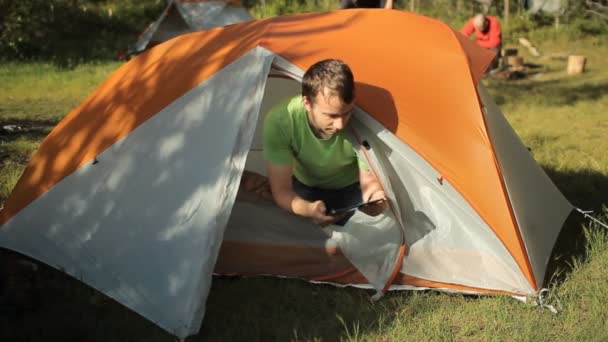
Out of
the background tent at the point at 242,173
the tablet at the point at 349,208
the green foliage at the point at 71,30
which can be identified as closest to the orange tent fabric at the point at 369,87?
the background tent at the point at 242,173

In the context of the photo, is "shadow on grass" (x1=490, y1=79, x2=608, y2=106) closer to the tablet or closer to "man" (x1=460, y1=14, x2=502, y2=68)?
"man" (x1=460, y1=14, x2=502, y2=68)

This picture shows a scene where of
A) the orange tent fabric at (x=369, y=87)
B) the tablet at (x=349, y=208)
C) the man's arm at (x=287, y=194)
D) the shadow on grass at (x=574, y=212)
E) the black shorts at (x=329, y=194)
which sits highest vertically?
the orange tent fabric at (x=369, y=87)

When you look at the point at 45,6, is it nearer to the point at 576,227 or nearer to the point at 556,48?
the point at 556,48

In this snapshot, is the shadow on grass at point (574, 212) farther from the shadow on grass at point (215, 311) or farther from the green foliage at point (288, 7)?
the green foliage at point (288, 7)

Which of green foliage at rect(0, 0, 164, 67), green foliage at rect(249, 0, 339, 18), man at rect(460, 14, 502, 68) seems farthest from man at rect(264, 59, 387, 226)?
green foliage at rect(249, 0, 339, 18)

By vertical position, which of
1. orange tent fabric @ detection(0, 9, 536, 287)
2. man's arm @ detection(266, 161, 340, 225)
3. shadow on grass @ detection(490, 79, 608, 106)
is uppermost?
orange tent fabric @ detection(0, 9, 536, 287)

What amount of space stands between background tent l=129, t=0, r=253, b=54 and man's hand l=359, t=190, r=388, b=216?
898 cm

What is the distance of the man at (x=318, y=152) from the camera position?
9.90 ft

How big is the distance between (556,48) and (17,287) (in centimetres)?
1125

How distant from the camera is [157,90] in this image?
3.42 meters

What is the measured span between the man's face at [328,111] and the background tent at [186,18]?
9030 mm

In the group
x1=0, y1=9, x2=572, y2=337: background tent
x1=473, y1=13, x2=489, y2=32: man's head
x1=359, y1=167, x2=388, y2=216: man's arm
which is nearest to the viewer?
x1=0, y1=9, x2=572, y2=337: background tent

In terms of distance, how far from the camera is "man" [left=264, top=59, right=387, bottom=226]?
3.02 metres

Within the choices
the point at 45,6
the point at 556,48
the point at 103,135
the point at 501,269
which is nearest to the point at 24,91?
the point at 45,6
